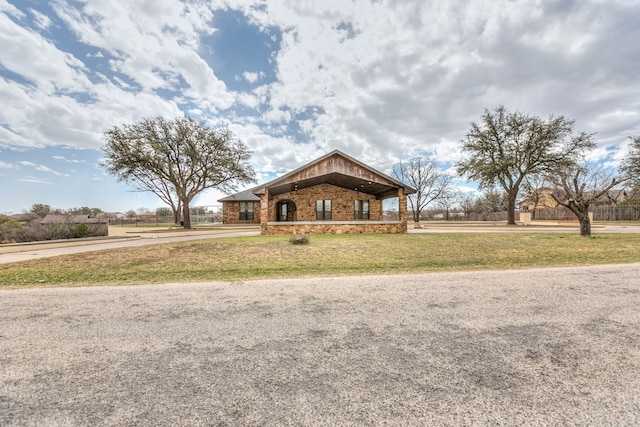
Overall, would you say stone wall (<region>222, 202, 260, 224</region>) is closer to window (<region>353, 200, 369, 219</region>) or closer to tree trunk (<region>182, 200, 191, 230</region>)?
tree trunk (<region>182, 200, 191, 230</region>)

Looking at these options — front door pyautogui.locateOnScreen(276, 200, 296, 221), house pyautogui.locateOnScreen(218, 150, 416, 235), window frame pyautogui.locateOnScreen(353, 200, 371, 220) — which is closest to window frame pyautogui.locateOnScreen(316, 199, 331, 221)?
house pyautogui.locateOnScreen(218, 150, 416, 235)

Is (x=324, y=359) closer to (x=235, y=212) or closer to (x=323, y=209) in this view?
(x=323, y=209)

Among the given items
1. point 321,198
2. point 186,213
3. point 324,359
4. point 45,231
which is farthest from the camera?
point 186,213

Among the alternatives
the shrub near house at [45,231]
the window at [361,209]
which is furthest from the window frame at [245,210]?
the shrub near house at [45,231]

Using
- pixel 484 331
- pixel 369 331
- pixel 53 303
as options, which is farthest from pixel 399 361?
pixel 53 303

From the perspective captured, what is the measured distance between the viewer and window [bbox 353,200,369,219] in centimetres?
2310

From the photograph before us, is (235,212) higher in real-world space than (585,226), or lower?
higher

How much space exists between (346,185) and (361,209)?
282cm

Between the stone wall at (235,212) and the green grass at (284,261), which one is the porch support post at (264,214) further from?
the stone wall at (235,212)

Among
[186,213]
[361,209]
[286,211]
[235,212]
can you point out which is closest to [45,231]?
[186,213]

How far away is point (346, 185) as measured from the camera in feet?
71.1

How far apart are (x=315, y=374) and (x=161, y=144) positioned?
1060 inches

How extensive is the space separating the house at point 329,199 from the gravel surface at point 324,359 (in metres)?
12.8

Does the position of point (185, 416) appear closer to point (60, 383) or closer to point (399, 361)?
point (60, 383)
